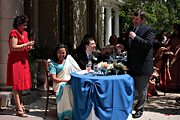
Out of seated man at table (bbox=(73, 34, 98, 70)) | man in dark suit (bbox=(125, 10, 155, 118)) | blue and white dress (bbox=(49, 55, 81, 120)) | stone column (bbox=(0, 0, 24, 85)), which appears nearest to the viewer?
blue and white dress (bbox=(49, 55, 81, 120))

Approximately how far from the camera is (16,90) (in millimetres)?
7754

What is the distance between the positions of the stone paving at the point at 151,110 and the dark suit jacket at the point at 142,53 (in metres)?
0.92

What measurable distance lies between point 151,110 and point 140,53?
176 cm

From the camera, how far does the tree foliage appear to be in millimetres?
31009

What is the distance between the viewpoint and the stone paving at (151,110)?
25.7 feet

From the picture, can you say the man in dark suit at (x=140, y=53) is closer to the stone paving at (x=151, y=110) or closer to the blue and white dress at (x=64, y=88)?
the stone paving at (x=151, y=110)

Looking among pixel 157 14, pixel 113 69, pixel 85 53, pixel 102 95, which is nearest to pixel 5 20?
pixel 85 53

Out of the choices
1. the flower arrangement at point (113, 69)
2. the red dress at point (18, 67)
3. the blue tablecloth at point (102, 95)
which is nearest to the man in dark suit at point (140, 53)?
the flower arrangement at point (113, 69)

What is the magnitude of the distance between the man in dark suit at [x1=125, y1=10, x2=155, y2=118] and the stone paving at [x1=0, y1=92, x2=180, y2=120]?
2.03ft

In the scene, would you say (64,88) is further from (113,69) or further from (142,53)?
(142,53)

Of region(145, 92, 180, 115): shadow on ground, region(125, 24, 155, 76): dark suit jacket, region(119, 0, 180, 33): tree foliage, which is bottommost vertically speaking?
region(145, 92, 180, 115): shadow on ground

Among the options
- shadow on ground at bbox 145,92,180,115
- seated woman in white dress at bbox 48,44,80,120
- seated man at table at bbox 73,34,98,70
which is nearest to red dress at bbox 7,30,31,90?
seated woman in white dress at bbox 48,44,80,120

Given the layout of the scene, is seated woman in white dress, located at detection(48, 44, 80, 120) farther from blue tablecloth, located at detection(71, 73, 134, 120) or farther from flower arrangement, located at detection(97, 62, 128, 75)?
flower arrangement, located at detection(97, 62, 128, 75)

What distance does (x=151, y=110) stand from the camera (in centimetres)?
877
